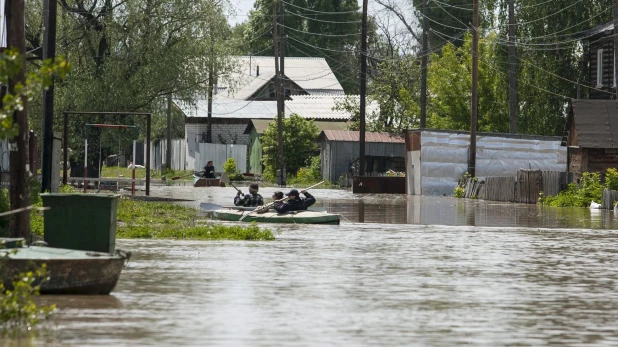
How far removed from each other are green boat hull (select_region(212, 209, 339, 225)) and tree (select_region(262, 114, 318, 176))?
40.9 metres

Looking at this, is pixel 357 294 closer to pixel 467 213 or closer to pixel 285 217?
pixel 285 217

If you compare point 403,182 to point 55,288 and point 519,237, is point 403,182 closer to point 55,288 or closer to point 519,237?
point 519,237

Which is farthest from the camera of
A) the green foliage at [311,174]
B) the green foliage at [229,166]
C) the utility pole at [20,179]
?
the green foliage at [229,166]

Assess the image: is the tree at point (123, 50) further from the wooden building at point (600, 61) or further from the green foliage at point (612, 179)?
the wooden building at point (600, 61)

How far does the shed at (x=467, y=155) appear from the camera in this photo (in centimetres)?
5803

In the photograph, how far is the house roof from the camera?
172 feet

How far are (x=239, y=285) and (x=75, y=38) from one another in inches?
1299

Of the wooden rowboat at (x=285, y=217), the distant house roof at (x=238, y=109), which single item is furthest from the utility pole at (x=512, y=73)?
the distant house roof at (x=238, y=109)

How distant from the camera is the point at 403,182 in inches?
2447

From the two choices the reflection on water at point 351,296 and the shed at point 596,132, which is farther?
the shed at point 596,132

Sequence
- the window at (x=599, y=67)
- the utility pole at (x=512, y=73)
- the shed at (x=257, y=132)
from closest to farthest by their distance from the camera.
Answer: the utility pole at (x=512, y=73)
the window at (x=599, y=67)
the shed at (x=257, y=132)

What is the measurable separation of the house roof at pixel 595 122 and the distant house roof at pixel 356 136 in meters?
20.0

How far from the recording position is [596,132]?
52594 millimetres

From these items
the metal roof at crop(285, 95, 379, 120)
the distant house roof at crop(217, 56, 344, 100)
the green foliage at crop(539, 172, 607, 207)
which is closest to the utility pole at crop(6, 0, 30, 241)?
the green foliage at crop(539, 172, 607, 207)
